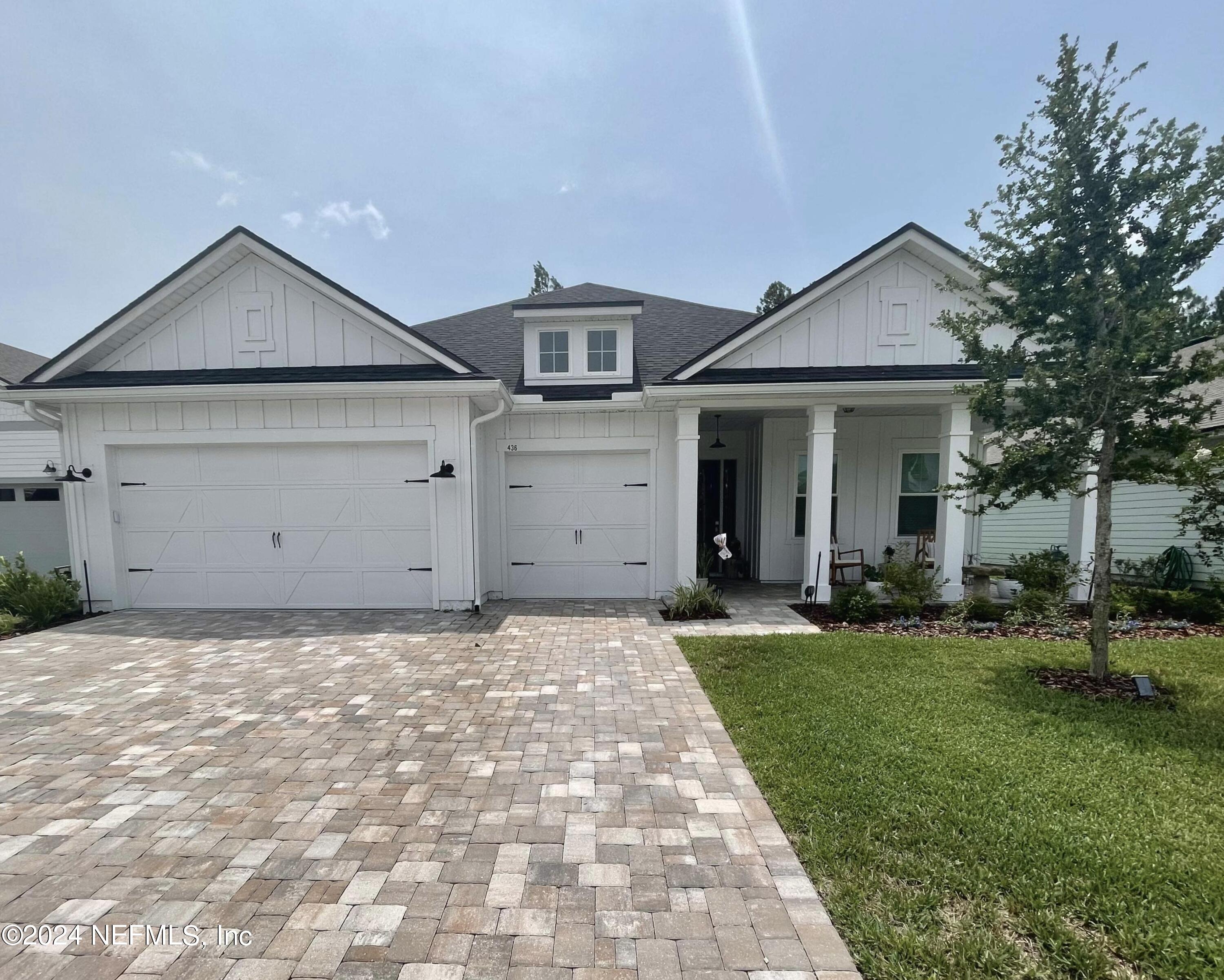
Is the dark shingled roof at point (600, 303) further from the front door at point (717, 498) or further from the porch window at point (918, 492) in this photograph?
the porch window at point (918, 492)

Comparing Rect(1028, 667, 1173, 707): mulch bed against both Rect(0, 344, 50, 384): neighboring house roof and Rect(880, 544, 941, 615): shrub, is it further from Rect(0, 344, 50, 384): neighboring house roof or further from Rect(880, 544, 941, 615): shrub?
Rect(0, 344, 50, 384): neighboring house roof

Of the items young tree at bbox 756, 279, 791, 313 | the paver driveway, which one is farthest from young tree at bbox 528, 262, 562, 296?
the paver driveway

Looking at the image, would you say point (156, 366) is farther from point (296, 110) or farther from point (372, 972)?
point (372, 972)

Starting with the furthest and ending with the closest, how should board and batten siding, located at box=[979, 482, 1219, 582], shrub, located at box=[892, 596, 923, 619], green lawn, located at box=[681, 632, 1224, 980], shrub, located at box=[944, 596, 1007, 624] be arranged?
1. board and batten siding, located at box=[979, 482, 1219, 582]
2. shrub, located at box=[892, 596, 923, 619]
3. shrub, located at box=[944, 596, 1007, 624]
4. green lawn, located at box=[681, 632, 1224, 980]

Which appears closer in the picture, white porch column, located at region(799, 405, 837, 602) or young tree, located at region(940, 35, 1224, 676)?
young tree, located at region(940, 35, 1224, 676)

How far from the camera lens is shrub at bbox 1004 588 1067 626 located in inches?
250

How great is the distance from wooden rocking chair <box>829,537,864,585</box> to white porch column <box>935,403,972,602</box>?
1.32 meters

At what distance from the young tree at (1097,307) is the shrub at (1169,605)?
326cm

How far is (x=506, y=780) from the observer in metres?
3.21

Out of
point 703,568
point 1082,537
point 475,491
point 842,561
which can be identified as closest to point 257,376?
point 475,491

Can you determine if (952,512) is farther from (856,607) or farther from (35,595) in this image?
(35,595)

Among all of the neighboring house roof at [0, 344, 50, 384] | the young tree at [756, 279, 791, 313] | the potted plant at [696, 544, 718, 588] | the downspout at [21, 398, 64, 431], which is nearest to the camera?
the downspout at [21, 398, 64, 431]

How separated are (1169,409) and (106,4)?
1332 cm

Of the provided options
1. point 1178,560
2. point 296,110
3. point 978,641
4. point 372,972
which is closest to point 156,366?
point 296,110
